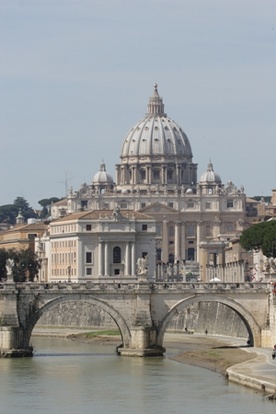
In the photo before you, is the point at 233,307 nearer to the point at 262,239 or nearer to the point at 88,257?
the point at 262,239

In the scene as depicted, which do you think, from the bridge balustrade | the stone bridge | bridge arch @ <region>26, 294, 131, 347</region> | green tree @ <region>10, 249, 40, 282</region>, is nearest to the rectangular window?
green tree @ <region>10, 249, 40, 282</region>

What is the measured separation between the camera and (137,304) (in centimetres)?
9025

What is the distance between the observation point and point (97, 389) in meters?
75.9

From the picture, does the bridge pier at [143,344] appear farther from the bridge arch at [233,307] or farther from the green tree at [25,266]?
the green tree at [25,266]

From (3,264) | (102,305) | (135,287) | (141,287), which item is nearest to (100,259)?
(3,264)

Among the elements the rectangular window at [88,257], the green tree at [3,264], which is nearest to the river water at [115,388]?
the green tree at [3,264]

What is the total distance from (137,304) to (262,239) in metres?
41.9

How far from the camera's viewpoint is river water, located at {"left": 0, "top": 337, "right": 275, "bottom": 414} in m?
69.8

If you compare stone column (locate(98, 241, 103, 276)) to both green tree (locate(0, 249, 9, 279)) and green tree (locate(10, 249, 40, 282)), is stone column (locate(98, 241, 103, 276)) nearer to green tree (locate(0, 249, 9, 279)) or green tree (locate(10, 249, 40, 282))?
green tree (locate(10, 249, 40, 282))

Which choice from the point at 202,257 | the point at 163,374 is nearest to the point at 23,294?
the point at 163,374

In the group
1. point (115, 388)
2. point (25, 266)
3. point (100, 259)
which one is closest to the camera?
point (115, 388)

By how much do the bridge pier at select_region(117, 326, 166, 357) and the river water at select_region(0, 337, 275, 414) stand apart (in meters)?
0.80

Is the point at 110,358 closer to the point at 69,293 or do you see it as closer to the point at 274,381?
the point at 69,293

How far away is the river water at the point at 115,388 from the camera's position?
69.8 m
